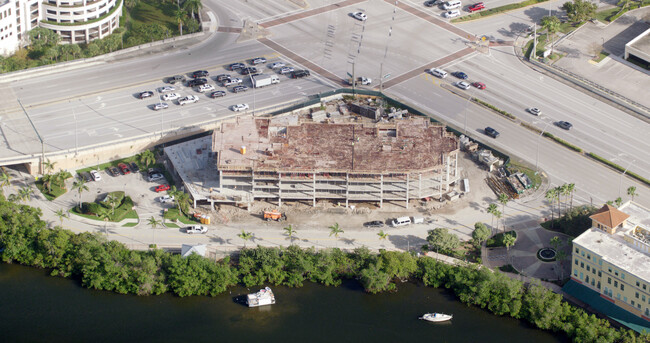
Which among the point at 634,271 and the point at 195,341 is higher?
the point at 634,271

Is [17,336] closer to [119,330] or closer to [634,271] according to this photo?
[119,330]

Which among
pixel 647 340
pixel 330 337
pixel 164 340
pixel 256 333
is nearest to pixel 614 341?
pixel 647 340

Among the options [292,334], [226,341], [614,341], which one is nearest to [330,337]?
[292,334]

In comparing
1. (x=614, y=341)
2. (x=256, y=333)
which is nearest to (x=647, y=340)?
(x=614, y=341)

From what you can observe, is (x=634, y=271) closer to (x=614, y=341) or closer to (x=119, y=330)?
(x=614, y=341)

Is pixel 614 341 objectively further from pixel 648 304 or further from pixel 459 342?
pixel 459 342

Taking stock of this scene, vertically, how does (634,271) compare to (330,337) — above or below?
above

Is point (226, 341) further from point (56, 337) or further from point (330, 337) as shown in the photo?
point (56, 337)
